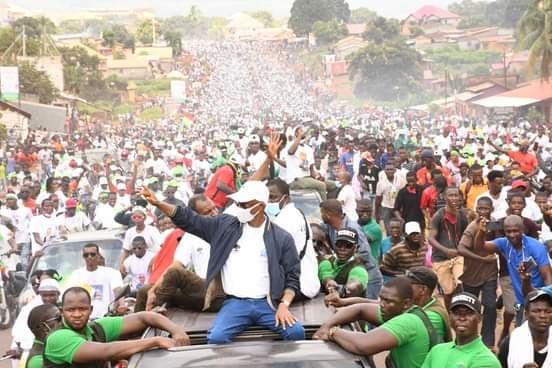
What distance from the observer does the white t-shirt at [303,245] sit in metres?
8.53

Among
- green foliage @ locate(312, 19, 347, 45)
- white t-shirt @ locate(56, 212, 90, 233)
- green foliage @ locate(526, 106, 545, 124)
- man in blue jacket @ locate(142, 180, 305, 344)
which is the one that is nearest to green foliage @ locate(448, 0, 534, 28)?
green foliage @ locate(312, 19, 347, 45)

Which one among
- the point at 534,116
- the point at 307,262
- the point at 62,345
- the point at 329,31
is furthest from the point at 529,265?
the point at 329,31

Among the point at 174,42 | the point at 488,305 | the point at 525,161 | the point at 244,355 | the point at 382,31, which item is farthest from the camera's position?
the point at 174,42

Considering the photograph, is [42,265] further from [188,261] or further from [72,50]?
[72,50]

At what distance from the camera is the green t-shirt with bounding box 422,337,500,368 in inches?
251

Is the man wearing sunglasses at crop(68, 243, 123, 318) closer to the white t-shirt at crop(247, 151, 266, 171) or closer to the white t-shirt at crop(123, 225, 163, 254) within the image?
the white t-shirt at crop(123, 225, 163, 254)

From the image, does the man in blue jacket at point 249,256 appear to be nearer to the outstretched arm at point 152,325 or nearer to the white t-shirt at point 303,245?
the outstretched arm at point 152,325

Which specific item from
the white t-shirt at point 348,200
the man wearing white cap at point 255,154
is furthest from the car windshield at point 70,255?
the man wearing white cap at point 255,154

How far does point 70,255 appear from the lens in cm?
1377

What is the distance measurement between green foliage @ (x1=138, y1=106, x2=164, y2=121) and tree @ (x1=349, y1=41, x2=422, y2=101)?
19.9 metres

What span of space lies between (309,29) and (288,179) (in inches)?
7173

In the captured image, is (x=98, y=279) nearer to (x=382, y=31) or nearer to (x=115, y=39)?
(x=382, y=31)

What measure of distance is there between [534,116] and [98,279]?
59.6 metres

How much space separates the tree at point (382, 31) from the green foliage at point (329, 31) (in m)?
33.3
